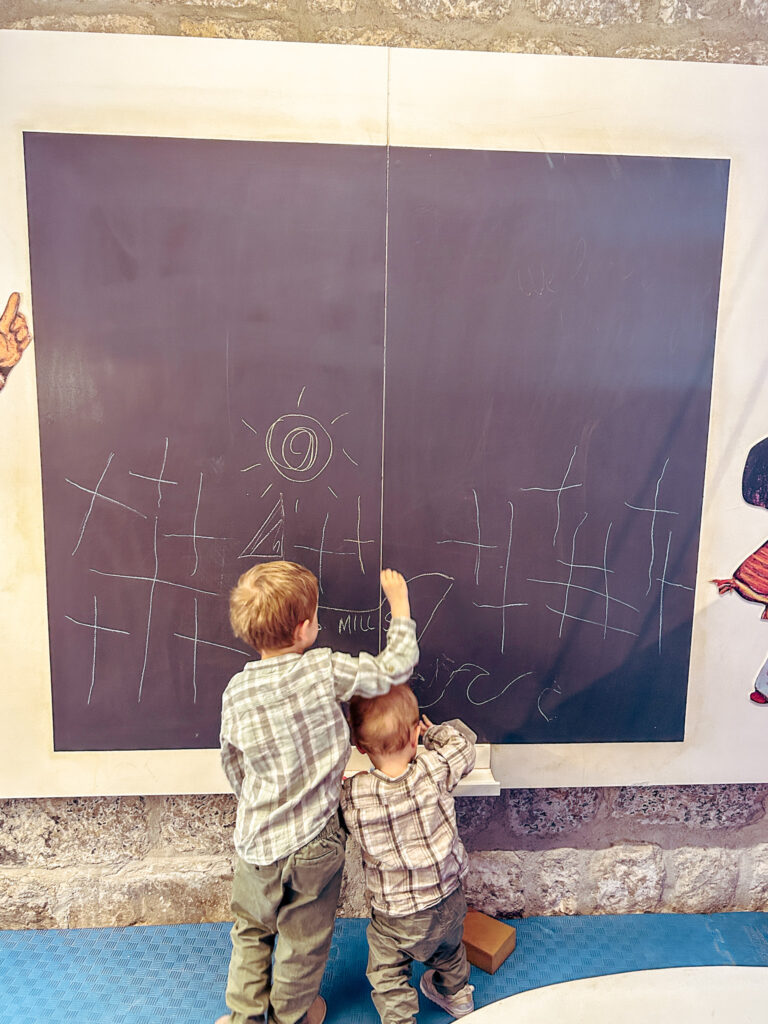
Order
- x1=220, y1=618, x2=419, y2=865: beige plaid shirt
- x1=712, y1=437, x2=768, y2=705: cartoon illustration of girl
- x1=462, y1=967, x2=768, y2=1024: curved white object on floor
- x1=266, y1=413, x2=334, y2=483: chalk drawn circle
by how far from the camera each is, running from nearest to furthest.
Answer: x1=462, y1=967, x2=768, y2=1024: curved white object on floor
x1=220, y1=618, x2=419, y2=865: beige plaid shirt
x1=266, y1=413, x2=334, y2=483: chalk drawn circle
x1=712, y1=437, x2=768, y2=705: cartoon illustration of girl

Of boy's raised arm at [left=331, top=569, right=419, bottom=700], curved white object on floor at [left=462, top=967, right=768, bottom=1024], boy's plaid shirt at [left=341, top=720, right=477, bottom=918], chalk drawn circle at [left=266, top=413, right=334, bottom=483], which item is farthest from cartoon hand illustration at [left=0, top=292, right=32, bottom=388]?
curved white object on floor at [left=462, top=967, right=768, bottom=1024]

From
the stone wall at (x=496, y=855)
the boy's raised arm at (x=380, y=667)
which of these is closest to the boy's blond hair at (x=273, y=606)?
the boy's raised arm at (x=380, y=667)

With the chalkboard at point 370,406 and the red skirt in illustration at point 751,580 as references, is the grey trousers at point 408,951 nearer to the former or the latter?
the chalkboard at point 370,406

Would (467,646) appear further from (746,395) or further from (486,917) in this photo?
(746,395)

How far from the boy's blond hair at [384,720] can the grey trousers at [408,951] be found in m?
0.42

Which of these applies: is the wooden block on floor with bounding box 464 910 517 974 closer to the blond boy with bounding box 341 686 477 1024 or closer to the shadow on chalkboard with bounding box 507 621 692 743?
the blond boy with bounding box 341 686 477 1024

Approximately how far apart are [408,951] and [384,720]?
59 cm

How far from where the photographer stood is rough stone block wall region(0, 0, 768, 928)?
70.3 inches

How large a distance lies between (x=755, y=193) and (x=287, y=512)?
149cm

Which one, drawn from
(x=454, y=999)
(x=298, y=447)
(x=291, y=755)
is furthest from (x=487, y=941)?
(x=298, y=447)

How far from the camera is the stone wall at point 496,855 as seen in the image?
2.02m

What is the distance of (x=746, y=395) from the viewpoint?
1914 millimetres

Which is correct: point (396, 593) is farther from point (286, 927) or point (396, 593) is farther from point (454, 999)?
point (454, 999)

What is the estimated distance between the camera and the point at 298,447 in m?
1.84
